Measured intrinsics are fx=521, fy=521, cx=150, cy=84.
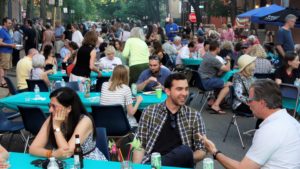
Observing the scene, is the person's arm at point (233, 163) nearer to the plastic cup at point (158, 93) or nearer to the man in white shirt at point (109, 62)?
the plastic cup at point (158, 93)

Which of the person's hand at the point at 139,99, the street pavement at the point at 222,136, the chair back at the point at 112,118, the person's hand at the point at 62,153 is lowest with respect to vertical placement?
the street pavement at the point at 222,136

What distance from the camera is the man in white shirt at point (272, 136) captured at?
385 cm

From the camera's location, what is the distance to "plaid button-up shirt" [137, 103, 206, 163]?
16.8 feet

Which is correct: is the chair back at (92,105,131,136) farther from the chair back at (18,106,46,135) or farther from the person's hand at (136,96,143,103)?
the chair back at (18,106,46,135)

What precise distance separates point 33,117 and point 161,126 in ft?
8.61

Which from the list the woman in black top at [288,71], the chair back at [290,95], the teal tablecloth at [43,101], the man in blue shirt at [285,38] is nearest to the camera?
the teal tablecloth at [43,101]

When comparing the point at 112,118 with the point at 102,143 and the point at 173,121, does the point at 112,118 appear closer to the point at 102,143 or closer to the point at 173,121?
the point at 102,143

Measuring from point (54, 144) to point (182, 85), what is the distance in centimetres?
138

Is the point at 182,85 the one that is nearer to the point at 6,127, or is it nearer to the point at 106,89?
the point at 106,89

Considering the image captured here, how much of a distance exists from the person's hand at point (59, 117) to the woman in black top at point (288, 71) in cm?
521

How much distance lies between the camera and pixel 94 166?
14.1 ft

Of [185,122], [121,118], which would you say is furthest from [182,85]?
[121,118]

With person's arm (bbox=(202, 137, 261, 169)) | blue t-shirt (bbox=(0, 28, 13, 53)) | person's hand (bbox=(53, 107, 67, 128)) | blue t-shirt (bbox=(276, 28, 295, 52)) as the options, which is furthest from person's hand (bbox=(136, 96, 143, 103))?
blue t-shirt (bbox=(0, 28, 13, 53))

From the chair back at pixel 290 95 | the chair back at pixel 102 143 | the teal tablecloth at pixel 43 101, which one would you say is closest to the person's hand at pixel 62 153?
the chair back at pixel 102 143
